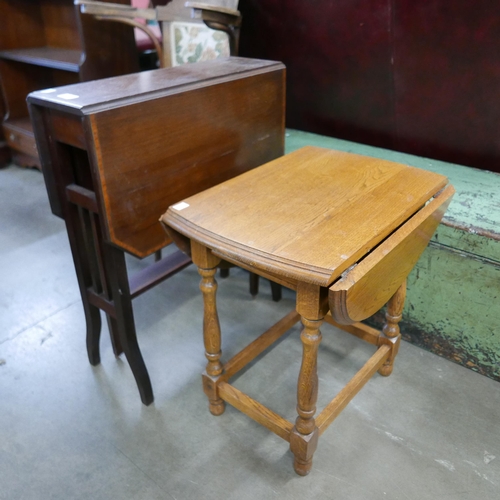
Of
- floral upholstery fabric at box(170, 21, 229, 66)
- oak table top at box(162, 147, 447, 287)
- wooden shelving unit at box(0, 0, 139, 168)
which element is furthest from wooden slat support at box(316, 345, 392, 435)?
wooden shelving unit at box(0, 0, 139, 168)

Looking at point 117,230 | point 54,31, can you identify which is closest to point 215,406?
point 117,230

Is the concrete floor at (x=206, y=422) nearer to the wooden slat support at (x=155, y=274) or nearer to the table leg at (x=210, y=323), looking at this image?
the table leg at (x=210, y=323)

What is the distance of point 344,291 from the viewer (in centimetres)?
93

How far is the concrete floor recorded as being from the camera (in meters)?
1.29

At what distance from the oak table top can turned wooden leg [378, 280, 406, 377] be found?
371mm

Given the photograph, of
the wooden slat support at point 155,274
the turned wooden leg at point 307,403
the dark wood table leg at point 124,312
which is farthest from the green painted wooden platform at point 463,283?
the dark wood table leg at point 124,312

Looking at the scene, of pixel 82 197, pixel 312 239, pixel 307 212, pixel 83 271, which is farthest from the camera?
pixel 83 271

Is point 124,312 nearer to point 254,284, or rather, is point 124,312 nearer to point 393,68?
point 254,284

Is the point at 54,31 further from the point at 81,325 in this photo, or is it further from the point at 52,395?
the point at 52,395

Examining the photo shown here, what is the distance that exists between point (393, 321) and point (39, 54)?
269cm

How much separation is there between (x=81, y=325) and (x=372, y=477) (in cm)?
124

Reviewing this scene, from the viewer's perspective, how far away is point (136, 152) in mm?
1218

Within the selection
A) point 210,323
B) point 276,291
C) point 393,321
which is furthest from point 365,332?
point 210,323

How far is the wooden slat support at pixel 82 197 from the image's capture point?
4.07 feet
